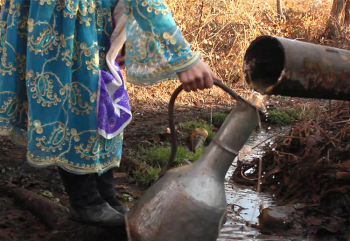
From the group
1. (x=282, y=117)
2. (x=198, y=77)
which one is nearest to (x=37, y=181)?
(x=198, y=77)

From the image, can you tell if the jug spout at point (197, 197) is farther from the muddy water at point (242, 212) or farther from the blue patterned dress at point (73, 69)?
the muddy water at point (242, 212)

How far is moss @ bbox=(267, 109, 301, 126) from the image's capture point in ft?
21.1

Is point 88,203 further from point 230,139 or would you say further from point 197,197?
point 230,139

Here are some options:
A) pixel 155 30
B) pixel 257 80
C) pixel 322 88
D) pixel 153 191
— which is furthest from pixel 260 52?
pixel 153 191

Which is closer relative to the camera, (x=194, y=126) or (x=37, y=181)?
(x=37, y=181)

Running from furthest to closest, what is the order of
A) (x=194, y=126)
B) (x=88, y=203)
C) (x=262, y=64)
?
(x=194, y=126)
(x=88, y=203)
(x=262, y=64)

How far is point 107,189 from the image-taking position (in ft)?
9.52

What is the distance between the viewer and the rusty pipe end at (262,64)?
2250 mm

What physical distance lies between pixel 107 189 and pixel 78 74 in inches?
27.9

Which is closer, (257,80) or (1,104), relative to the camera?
(257,80)

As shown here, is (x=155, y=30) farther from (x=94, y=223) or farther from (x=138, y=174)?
(x=138, y=174)

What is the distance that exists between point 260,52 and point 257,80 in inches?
4.7

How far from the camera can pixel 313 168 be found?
12.2 feet

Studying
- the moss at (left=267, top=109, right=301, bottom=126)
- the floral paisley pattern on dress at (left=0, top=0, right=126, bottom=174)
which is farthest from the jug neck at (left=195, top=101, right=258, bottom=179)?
the moss at (left=267, top=109, right=301, bottom=126)
